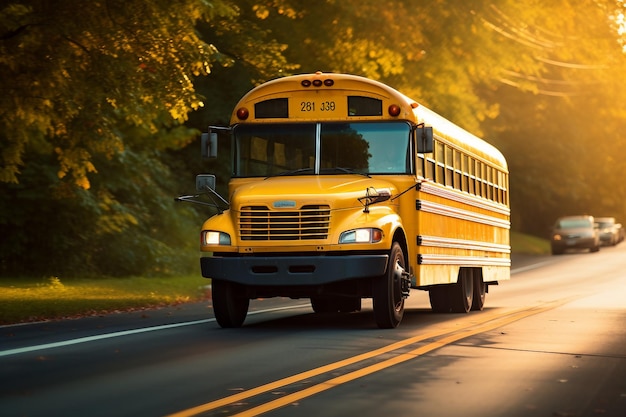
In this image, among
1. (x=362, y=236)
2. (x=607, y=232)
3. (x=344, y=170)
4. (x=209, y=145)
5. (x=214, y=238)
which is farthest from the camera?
(x=607, y=232)

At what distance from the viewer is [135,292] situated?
25656 mm

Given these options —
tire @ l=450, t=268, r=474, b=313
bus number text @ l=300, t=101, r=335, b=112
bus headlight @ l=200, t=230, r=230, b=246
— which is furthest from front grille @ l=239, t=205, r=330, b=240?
tire @ l=450, t=268, r=474, b=313

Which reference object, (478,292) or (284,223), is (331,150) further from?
(478,292)

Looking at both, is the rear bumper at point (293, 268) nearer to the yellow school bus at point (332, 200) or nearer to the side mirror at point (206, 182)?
the yellow school bus at point (332, 200)

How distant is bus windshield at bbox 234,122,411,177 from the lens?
669 inches

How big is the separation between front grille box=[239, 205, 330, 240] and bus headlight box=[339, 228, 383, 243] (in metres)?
0.23

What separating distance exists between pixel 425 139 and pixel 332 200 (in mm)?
1689

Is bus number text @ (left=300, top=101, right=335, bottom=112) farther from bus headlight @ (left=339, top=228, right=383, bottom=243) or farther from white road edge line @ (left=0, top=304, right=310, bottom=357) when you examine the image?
white road edge line @ (left=0, top=304, right=310, bottom=357)

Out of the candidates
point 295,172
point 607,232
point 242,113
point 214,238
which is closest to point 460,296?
point 295,172

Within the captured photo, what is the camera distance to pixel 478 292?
2181cm

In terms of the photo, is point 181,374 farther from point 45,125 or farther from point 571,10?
point 571,10

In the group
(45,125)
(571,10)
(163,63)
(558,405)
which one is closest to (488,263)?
(163,63)

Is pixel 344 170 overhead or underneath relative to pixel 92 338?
overhead

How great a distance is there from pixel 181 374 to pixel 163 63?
11.2 m
